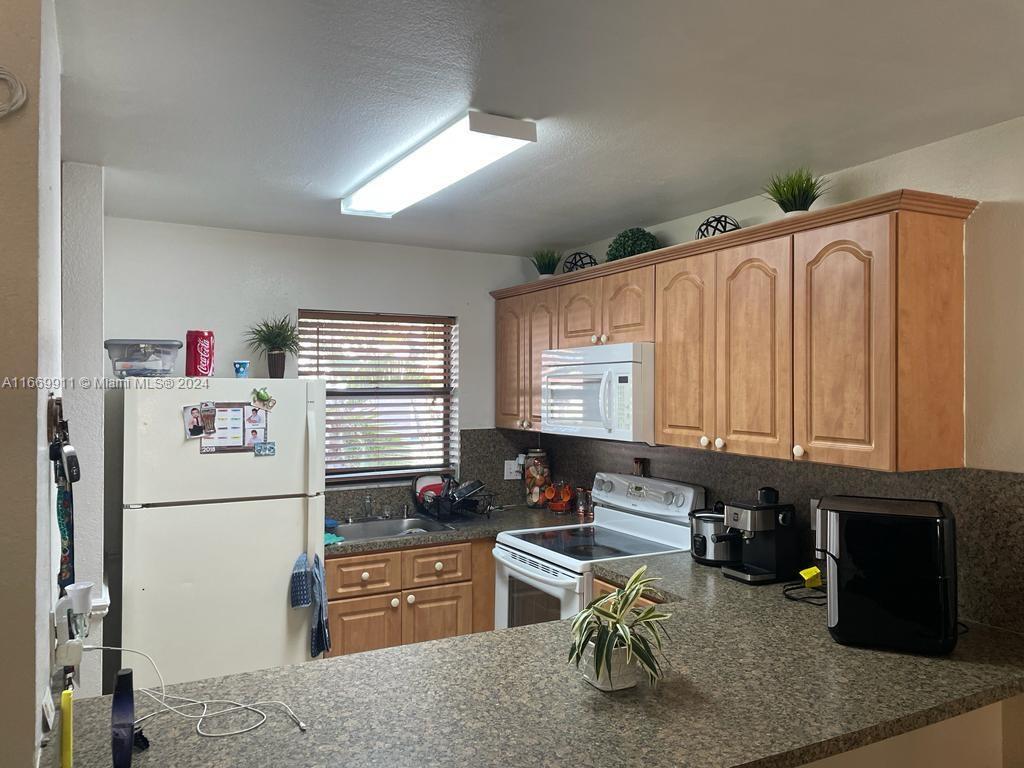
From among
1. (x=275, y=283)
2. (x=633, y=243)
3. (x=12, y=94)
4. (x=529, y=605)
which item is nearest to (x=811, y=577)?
(x=529, y=605)

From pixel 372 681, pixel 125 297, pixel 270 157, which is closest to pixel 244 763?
pixel 372 681

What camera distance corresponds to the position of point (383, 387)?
4078 millimetres

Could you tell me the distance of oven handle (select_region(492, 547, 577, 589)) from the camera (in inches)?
116

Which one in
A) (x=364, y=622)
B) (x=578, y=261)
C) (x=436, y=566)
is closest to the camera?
(x=364, y=622)

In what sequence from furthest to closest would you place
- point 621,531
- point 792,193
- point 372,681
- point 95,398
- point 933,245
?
point 621,531 < point 95,398 < point 792,193 < point 933,245 < point 372,681

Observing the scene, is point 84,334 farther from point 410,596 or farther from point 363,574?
point 410,596

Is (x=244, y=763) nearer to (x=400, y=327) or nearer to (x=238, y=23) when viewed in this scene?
(x=238, y=23)

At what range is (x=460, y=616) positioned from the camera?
360 centimetres

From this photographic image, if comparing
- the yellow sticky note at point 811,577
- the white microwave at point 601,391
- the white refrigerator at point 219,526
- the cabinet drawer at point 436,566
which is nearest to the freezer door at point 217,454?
the white refrigerator at point 219,526

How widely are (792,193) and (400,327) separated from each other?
2355mm

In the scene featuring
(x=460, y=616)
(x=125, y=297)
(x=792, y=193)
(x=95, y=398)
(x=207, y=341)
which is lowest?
(x=460, y=616)

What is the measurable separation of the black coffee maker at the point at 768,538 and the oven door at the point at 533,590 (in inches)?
24.3

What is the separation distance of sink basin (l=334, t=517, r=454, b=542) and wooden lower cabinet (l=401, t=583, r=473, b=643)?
32 centimetres

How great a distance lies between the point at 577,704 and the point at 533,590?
172 cm
